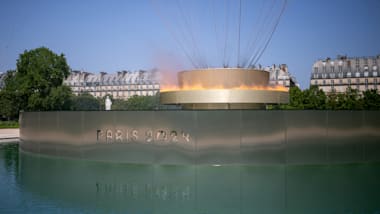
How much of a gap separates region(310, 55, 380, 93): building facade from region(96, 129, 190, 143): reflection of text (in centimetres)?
7126

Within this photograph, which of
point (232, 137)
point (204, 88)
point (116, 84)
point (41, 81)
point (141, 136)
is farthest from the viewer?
point (116, 84)

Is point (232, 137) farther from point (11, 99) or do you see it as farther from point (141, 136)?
point (11, 99)

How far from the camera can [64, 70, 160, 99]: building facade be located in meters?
107

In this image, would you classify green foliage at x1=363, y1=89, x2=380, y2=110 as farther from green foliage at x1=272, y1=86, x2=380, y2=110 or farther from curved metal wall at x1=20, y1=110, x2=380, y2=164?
curved metal wall at x1=20, y1=110, x2=380, y2=164

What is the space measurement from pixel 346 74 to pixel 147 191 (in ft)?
262

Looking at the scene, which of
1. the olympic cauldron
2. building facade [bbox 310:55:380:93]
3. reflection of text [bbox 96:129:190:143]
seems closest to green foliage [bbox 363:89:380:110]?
building facade [bbox 310:55:380:93]

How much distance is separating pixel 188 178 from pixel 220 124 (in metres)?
3.02

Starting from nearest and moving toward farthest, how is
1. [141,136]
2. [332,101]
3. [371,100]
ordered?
1. [141,136]
2. [371,100]
3. [332,101]

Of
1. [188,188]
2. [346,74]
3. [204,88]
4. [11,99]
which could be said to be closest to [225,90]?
[204,88]

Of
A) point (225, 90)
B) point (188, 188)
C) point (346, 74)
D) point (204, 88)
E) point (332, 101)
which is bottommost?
point (188, 188)

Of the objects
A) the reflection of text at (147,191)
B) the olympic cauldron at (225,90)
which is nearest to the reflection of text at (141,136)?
the olympic cauldron at (225,90)

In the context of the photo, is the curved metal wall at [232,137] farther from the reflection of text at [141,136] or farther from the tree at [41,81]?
the tree at [41,81]

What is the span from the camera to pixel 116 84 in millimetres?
113562

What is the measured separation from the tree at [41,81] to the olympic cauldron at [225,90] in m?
35.4
